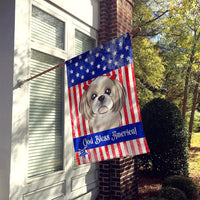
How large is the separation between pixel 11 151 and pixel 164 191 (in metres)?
3.50

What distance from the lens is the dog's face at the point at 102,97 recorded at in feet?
11.4

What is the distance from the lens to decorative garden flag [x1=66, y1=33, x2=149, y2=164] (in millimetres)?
3348

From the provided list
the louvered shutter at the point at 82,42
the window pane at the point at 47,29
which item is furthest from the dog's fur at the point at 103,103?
the louvered shutter at the point at 82,42

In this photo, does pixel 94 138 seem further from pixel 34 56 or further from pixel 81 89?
pixel 34 56

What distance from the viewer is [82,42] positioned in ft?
18.8

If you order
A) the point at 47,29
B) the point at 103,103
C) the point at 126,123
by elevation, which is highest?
the point at 47,29

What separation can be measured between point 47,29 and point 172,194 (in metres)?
4.31

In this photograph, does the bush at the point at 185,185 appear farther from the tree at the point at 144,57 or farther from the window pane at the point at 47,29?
the tree at the point at 144,57

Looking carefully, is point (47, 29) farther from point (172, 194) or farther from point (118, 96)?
point (172, 194)

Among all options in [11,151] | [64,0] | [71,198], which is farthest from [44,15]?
[71,198]

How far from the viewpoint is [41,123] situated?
442 cm

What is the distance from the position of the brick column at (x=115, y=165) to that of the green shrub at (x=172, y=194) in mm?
958

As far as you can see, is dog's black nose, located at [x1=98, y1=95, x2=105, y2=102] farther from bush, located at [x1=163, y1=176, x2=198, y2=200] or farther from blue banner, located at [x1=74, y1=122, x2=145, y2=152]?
bush, located at [x1=163, y1=176, x2=198, y2=200]

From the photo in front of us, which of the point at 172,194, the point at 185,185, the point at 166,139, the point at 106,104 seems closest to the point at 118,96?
the point at 106,104
